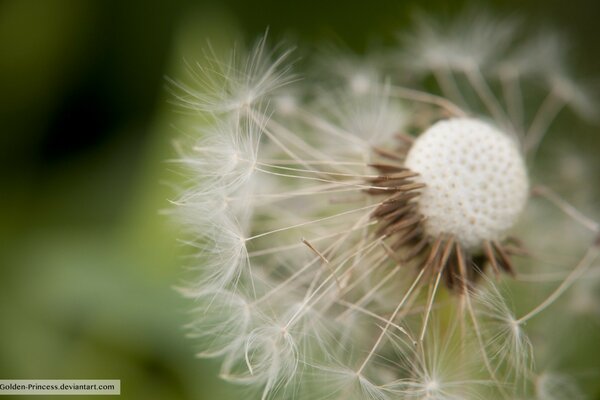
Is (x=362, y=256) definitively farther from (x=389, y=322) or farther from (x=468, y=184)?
(x=468, y=184)

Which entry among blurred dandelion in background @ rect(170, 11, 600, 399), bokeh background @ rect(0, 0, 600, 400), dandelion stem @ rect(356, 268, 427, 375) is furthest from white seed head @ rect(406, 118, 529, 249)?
bokeh background @ rect(0, 0, 600, 400)

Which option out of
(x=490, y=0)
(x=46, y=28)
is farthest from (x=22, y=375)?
(x=490, y=0)

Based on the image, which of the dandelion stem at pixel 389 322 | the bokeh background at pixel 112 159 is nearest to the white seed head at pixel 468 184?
the dandelion stem at pixel 389 322

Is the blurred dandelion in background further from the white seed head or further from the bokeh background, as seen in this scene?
the bokeh background

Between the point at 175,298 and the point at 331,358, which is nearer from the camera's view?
the point at 331,358

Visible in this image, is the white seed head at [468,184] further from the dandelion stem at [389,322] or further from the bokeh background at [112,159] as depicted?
the bokeh background at [112,159]

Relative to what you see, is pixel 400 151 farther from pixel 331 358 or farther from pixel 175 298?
pixel 175 298
